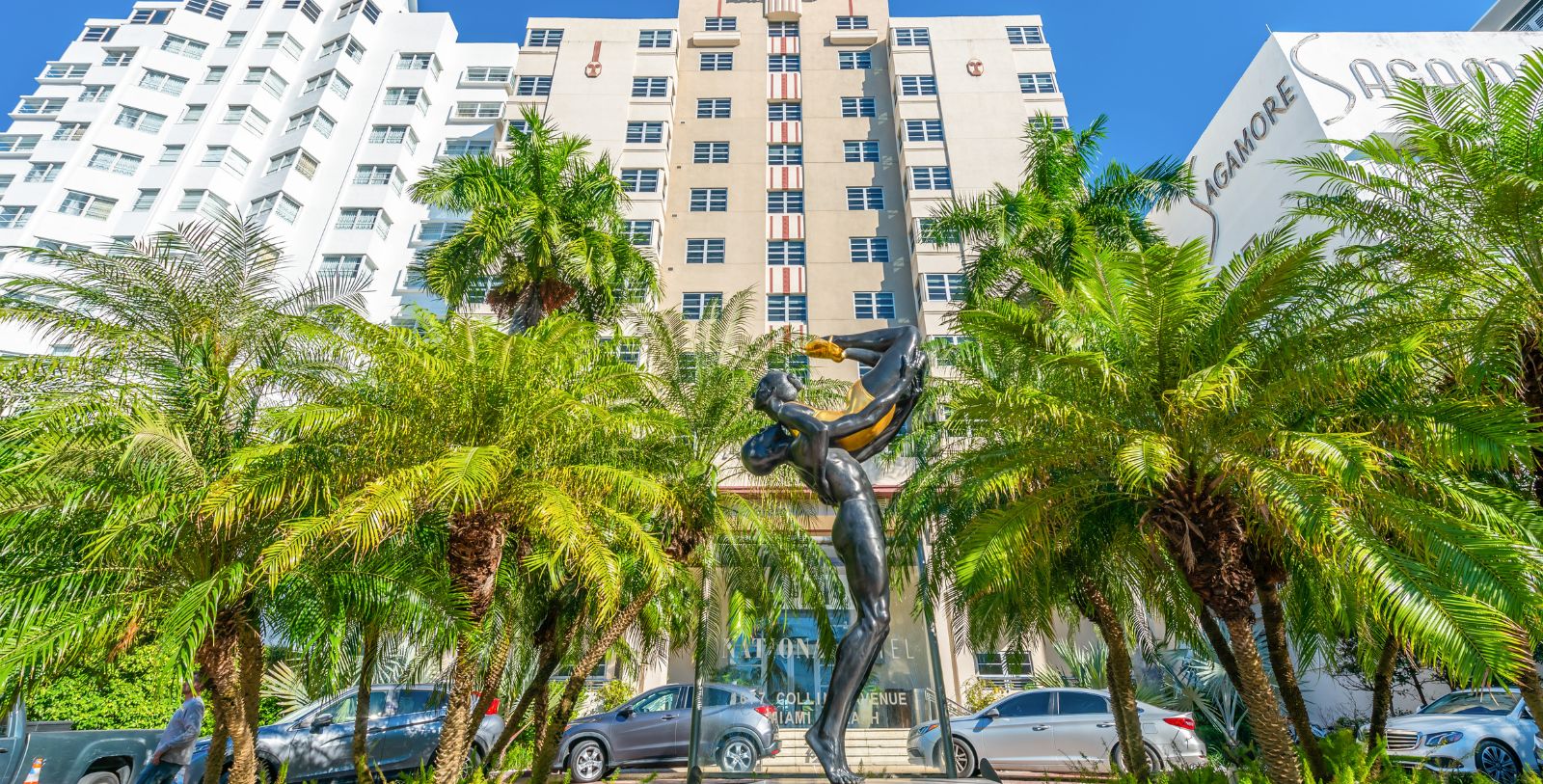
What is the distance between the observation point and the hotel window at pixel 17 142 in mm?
37375

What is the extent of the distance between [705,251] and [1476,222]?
81.6ft

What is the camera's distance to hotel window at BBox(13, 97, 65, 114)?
39.2 meters

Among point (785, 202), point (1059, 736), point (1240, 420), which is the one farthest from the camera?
point (785, 202)

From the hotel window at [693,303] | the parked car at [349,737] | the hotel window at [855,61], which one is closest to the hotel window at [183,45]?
the hotel window at [693,303]

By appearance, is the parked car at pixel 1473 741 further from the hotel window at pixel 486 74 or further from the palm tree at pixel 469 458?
→ the hotel window at pixel 486 74

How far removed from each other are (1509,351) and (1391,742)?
8510 mm

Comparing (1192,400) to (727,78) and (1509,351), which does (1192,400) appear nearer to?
(1509,351)

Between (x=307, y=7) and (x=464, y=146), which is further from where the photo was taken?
(x=307, y=7)

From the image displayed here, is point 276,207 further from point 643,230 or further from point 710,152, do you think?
point 710,152

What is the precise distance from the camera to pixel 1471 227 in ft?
27.6

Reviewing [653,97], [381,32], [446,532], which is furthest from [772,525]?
[381,32]

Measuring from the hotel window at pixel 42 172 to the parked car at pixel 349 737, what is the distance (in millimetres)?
33098

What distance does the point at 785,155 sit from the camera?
33.2 m

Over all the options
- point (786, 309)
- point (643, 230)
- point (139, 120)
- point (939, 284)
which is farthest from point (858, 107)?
point (139, 120)
